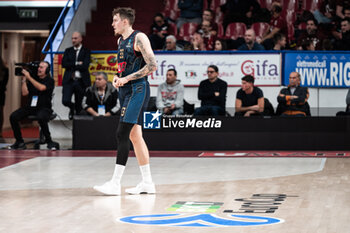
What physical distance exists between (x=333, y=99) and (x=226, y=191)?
766 centimetres

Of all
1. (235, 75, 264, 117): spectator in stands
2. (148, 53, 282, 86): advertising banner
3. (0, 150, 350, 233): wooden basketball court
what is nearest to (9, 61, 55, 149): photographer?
(0, 150, 350, 233): wooden basketball court

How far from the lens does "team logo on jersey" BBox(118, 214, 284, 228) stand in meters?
5.86

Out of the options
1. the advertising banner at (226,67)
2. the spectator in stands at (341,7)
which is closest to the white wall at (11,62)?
the advertising banner at (226,67)

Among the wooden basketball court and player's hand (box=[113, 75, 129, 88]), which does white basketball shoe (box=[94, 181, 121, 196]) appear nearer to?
the wooden basketball court

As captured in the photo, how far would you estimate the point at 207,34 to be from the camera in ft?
52.8

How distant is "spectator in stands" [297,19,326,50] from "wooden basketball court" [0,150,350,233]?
4.31 m

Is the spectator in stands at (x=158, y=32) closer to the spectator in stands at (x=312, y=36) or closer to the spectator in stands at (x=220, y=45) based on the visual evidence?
the spectator in stands at (x=220, y=45)

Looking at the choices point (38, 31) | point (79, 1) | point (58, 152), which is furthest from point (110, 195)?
point (38, 31)

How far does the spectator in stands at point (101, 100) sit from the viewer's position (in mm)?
13273

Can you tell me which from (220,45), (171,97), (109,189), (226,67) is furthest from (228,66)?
(109,189)

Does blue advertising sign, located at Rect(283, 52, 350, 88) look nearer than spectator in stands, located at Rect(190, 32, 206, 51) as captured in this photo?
Yes

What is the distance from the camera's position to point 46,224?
588 cm

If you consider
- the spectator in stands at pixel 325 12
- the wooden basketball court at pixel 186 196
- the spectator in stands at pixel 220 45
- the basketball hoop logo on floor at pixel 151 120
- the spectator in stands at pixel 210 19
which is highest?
the spectator in stands at pixel 325 12

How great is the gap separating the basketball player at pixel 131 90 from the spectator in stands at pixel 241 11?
32.4 ft
